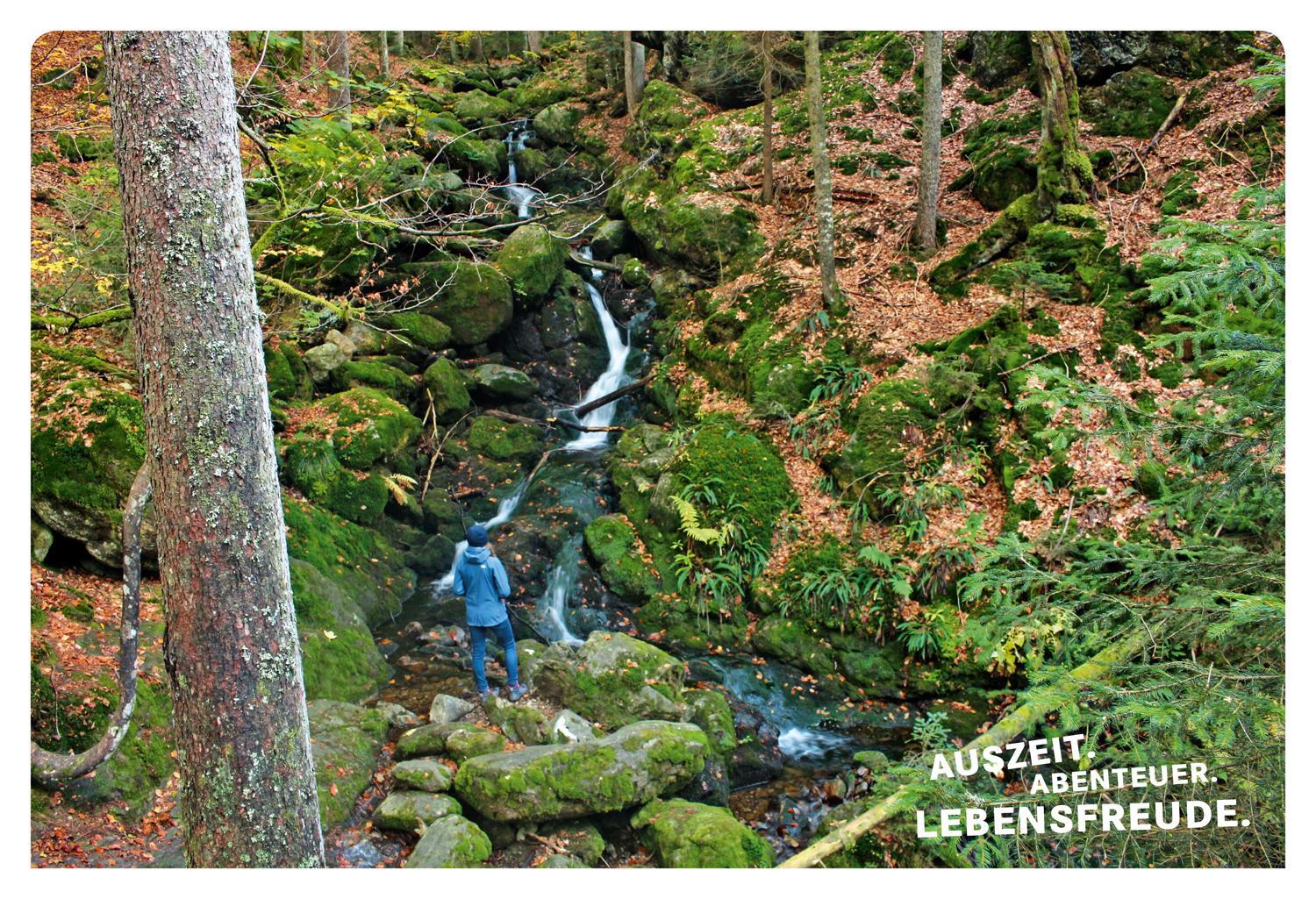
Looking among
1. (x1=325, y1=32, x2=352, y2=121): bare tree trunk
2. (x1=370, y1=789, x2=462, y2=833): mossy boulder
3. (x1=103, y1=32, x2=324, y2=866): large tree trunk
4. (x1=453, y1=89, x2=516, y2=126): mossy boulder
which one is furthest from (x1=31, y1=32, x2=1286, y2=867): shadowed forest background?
(x1=453, y1=89, x2=516, y2=126): mossy boulder

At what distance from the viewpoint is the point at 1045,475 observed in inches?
280

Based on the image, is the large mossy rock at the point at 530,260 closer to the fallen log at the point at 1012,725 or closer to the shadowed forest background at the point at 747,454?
the shadowed forest background at the point at 747,454

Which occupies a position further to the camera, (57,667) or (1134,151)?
(1134,151)

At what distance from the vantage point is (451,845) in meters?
4.28

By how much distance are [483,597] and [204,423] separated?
3.46 m

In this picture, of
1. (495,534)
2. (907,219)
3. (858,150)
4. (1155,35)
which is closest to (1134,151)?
(1155,35)

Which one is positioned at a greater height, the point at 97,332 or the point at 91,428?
the point at 97,332

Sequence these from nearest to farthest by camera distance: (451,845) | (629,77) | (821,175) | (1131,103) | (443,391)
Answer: (451,845)
(821,175)
(1131,103)
(443,391)
(629,77)

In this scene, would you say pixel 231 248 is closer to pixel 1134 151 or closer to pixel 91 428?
pixel 91 428

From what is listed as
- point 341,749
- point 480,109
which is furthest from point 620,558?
point 480,109

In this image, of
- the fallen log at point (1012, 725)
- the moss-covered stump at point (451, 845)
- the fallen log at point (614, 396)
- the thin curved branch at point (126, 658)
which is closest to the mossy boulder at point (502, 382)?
the fallen log at point (614, 396)

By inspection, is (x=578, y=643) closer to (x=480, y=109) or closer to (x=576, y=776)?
(x=576, y=776)

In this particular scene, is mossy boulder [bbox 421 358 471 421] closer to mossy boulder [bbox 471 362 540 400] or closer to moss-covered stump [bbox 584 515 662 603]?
mossy boulder [bbox 471 362 540 400]

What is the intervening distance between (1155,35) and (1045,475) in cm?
655
